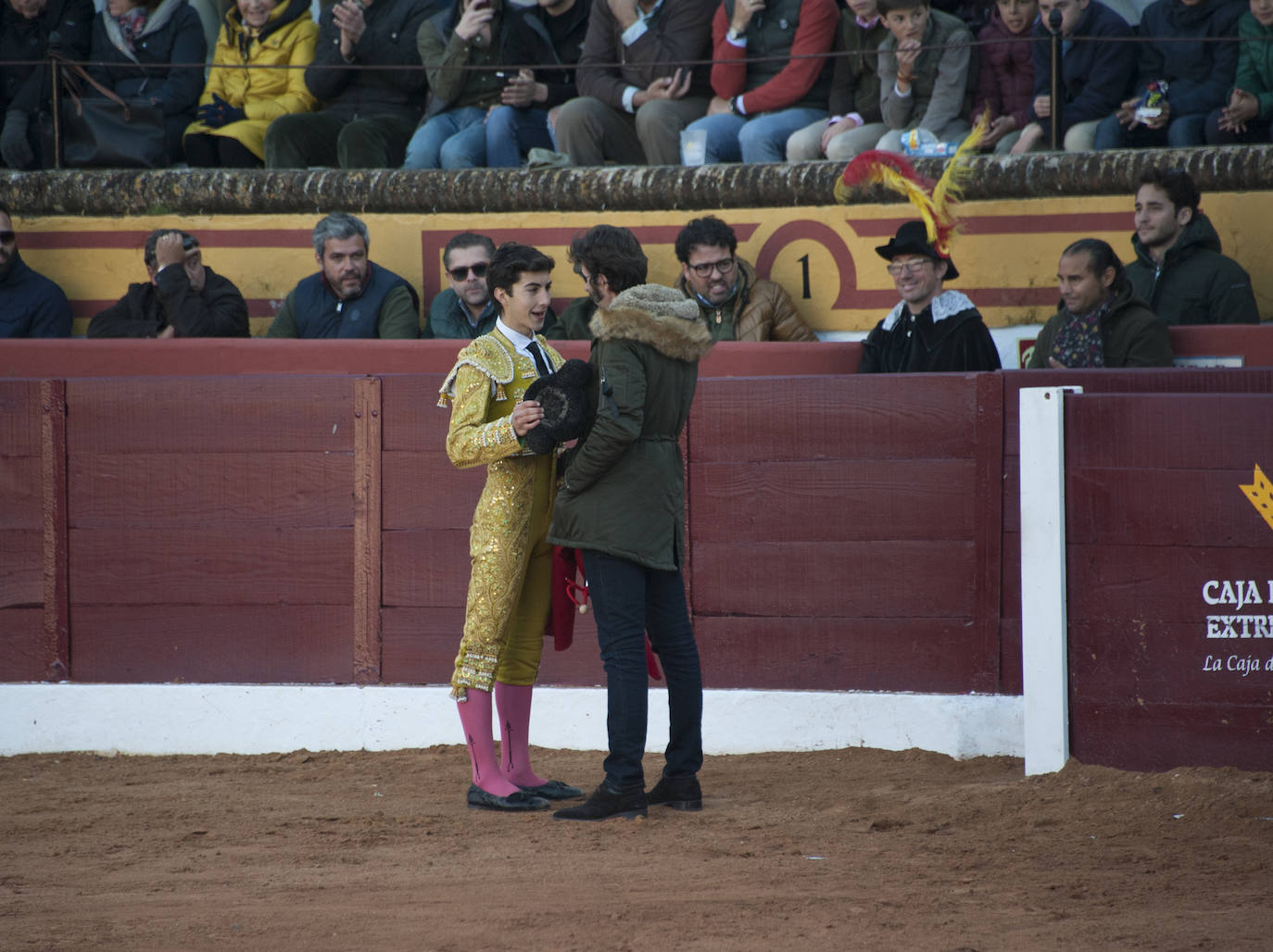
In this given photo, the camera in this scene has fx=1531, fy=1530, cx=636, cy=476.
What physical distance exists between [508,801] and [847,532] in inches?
58.6

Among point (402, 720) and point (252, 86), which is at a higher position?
point (252, 86)

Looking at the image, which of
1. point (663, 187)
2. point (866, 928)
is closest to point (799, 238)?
point (663, 187)

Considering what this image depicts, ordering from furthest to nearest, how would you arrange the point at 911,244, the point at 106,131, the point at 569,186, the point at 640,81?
the point at 106,131, the point at 640,81, the point at 569,186, the point at 911,244

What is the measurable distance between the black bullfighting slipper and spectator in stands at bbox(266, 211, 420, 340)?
106 inches

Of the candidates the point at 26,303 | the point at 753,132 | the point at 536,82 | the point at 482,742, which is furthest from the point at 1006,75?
the point at 26,303

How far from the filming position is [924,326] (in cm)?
556

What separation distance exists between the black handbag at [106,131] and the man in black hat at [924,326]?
163 inches

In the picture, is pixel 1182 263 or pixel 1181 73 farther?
pixel 1181 73

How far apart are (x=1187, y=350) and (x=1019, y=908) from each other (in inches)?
113

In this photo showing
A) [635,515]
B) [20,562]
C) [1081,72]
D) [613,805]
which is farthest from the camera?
[1081,72]

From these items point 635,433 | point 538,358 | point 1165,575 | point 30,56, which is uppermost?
point 30,56

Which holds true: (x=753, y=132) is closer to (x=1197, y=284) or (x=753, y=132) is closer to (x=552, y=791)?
(x=1197, y=284)

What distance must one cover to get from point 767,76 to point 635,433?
12.4ft

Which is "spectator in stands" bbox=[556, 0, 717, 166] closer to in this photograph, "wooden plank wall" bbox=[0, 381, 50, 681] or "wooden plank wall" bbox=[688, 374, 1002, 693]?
"wooden plank wall" bbox=[688, 374, 1002, 693]
